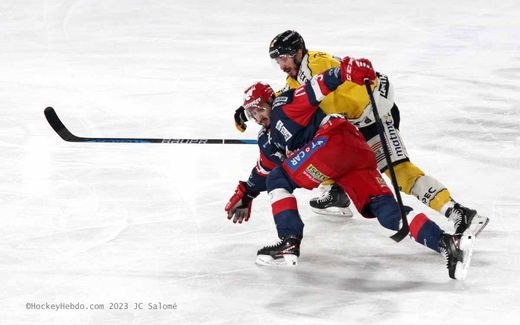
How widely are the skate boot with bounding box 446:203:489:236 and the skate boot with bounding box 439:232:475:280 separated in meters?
0.36

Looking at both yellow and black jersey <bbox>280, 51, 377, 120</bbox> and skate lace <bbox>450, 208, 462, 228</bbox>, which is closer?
skate lace <bbox>450, 208, 462, 228</bbox>

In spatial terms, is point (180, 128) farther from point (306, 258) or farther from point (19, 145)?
point (306, 258)

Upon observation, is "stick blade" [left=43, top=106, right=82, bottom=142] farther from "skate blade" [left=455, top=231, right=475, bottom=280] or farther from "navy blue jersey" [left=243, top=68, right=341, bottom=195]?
"skate blade" [left=455, top=231, right=475, bottom=280]

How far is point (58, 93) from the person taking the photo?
7.12 metres

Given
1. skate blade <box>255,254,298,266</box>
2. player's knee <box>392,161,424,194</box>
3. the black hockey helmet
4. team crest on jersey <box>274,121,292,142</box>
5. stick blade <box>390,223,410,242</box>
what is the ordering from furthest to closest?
the black hockey helmet → player's knee <box>392,161,424,194</box> → team crest on jersey <box>274,121,292,142</box> → skate blade <box>255,254,298,266</box> → stick blade <box>390,223,410,242</box>

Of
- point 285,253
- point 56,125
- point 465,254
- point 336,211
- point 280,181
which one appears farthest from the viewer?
point 56,125

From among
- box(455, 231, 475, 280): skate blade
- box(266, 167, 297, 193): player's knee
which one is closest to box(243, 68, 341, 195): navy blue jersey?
box(266, 167, 297, 193): player's knee

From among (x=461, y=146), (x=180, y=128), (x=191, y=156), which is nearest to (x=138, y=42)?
(x=180, y=128)

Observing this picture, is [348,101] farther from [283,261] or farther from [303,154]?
[283,261]

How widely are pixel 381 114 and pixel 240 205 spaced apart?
72 centimetres

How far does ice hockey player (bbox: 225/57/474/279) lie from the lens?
3.98 m

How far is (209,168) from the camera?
17.9ft

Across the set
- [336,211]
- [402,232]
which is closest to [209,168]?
[336,211]

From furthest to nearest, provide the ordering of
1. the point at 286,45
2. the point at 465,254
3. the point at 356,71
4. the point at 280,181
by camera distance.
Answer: the point at 286,45, the point at 280,181, the point at 356,71, the point at 465,254
